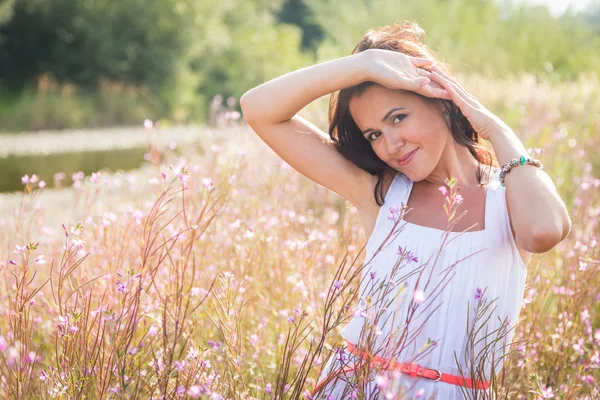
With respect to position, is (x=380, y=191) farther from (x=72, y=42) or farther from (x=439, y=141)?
(x=72, y=42)

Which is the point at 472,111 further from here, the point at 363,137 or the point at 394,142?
the point at 363,137

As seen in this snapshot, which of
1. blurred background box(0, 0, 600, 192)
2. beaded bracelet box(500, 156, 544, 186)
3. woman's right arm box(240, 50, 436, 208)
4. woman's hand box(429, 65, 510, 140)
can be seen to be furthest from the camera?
blurred background box(0, 0, 600, 192)

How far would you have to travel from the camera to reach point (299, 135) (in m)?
2.48

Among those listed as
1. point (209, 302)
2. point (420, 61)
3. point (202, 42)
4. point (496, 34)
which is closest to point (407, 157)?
point (420, 61)

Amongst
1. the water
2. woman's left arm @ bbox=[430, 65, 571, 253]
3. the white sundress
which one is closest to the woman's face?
woman's left arm @ bbox=[430, 65, 571, 253]

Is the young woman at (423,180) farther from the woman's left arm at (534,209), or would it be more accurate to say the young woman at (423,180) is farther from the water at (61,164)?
the water at (61,164)

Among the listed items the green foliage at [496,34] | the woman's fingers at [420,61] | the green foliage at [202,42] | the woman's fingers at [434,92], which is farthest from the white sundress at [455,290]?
the green foliage at [496,34]

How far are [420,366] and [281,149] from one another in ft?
3.05

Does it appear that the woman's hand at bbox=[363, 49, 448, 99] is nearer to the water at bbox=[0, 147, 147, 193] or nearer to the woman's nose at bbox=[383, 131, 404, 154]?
the woman's nose at bbox=[383, 131, 404, 154]

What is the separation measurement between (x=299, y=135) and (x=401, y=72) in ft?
1.53

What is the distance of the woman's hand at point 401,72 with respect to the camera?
218cm

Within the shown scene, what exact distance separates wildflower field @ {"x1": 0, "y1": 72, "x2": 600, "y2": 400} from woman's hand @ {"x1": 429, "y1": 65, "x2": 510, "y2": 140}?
1.11 ft

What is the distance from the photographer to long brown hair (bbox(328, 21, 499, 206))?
243cm

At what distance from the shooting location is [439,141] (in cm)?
234
